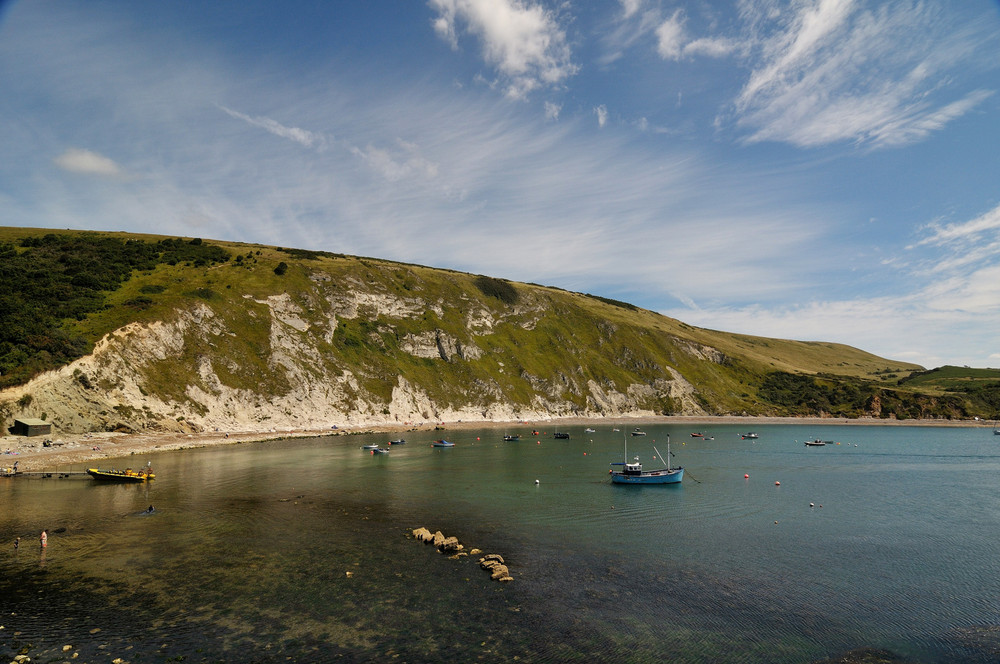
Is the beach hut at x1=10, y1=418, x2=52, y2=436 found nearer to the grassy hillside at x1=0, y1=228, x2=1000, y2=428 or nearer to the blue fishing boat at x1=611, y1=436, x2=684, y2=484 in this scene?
the grassy hillside at x1=0, y1=228, x2=1000, y2=428

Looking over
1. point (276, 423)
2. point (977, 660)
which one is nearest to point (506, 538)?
point (977, 660)

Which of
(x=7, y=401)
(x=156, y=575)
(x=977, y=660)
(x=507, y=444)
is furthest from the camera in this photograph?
(x=507, y=444)

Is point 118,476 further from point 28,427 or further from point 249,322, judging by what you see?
point 249,322

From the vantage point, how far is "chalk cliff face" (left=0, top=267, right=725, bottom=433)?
95.7 metres

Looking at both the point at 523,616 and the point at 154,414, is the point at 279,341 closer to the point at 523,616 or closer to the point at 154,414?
the point at 154,414

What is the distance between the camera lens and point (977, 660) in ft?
76.6

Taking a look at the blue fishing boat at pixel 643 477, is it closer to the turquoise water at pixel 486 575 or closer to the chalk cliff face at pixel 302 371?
the turquoise water at pixel 486 575

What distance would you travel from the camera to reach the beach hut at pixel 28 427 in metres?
80.1

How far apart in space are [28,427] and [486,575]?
85.7 m

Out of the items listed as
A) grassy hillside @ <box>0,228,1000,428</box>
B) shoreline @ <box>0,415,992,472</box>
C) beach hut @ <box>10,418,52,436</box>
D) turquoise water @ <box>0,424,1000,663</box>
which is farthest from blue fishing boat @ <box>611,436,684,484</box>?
grassy hillside @ <box>0,228,1000,428</box>

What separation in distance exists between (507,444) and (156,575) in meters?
87.2

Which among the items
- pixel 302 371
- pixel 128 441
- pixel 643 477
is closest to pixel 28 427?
pixel 128 441

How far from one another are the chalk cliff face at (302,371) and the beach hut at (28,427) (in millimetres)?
2779

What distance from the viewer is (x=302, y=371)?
135m
